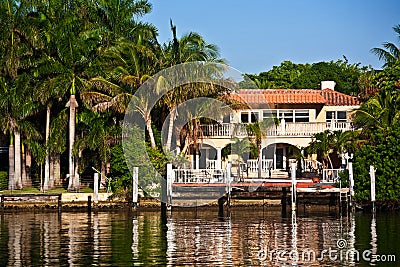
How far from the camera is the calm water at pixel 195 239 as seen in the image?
26797mm

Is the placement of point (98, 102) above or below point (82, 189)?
above

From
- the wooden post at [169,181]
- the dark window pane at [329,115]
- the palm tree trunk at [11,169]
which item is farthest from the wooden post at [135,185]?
the dark window pane at [329,115]

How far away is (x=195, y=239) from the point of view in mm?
32469

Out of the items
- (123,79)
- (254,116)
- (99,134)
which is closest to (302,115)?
(254,116)

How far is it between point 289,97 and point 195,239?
975 inches

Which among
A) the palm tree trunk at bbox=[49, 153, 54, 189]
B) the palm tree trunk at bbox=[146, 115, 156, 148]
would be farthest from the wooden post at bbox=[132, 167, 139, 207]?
the palm tree trunk at bbox=[49, 153, 54, 189]

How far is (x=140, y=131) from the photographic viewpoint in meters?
47.7

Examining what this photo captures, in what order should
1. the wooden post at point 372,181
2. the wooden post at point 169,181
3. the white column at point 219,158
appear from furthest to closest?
the white column at point 219,158 < the wooden post at point 169,181 < the wooden post at point 372,181

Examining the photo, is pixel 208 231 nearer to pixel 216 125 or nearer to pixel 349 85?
pixel 216 125

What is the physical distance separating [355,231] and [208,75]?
16561mm

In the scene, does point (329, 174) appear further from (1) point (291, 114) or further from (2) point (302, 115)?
(2) point (302, 115)

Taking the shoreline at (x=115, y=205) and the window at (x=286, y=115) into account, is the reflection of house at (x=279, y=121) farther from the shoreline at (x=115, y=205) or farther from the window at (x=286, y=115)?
the shoreline at (x=115, y=205)

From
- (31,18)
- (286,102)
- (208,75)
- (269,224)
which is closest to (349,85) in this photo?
(286,102)

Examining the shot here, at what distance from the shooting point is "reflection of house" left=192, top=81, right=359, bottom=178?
53188 mm
